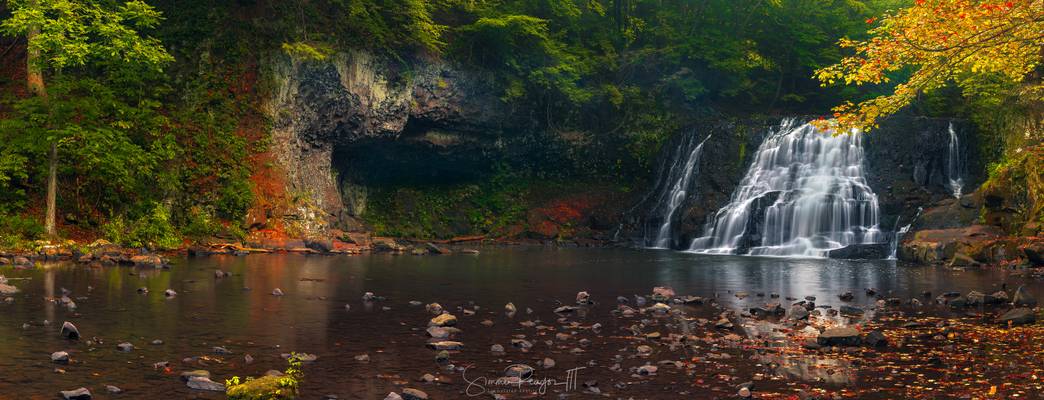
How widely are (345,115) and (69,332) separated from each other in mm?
28664

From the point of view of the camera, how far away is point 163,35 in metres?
35.6

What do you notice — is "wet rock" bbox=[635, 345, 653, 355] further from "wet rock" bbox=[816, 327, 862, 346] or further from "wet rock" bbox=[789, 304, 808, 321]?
"wet rock" bbox=[789, 304, 808, 321]

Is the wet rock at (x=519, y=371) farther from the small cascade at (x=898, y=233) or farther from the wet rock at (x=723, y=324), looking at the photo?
the small cascade at (x=898, y=233)

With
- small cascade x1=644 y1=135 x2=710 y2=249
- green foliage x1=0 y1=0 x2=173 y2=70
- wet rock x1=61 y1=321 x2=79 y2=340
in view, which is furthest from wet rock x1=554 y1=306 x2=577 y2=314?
small cascade x1=644 y1=135 x2=710 y2=249

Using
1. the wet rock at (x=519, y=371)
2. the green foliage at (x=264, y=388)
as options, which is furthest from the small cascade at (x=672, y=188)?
the green foliage at (x=264, y=388)

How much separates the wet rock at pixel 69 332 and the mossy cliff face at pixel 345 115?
23821mm

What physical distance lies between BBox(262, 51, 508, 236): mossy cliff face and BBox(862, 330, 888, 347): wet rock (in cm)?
2756

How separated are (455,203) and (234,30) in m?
16.0

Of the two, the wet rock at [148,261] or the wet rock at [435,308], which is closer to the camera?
the wet rock at [435,308]

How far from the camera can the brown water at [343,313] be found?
9.65m

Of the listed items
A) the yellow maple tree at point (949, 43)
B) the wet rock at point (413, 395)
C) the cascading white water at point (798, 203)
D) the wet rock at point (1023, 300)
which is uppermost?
the yellow maple tree at point (949, 43)

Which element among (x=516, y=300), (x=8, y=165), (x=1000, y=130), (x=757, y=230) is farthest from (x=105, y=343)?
(x=1000, y=130)

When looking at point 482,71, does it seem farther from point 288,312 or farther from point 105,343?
point 105,343

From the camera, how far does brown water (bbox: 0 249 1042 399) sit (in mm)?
9648
